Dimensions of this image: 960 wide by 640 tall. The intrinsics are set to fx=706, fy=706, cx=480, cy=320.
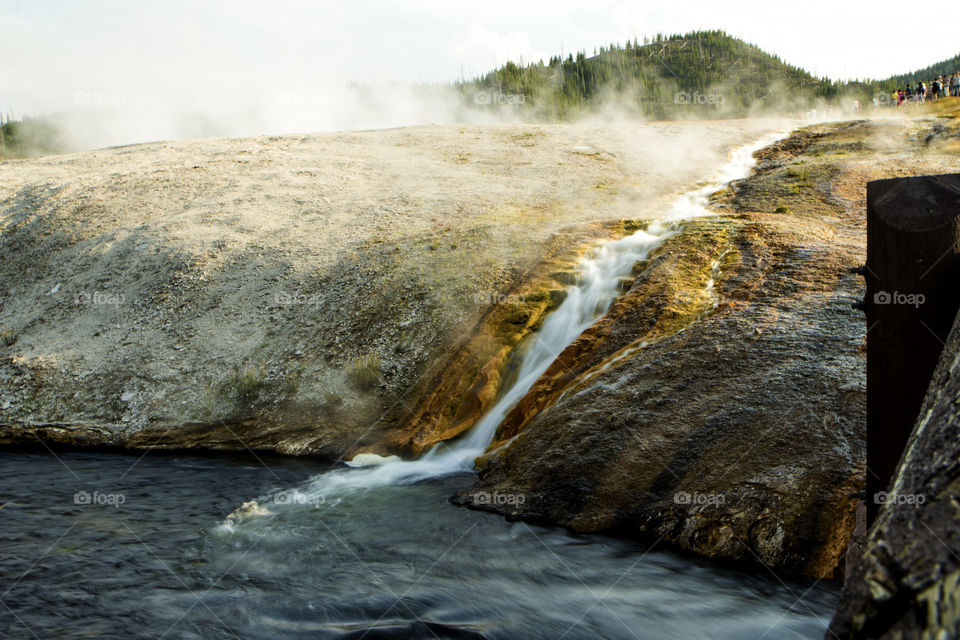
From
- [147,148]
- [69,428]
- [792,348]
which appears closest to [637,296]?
[792,348]

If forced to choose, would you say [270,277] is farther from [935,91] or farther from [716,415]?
[935,91]

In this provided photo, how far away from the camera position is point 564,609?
20.1 ft

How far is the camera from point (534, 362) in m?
11.2

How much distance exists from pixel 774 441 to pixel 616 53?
98.9 meters

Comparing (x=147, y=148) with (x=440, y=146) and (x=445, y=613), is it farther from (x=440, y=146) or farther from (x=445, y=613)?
(x=445, y=613)
